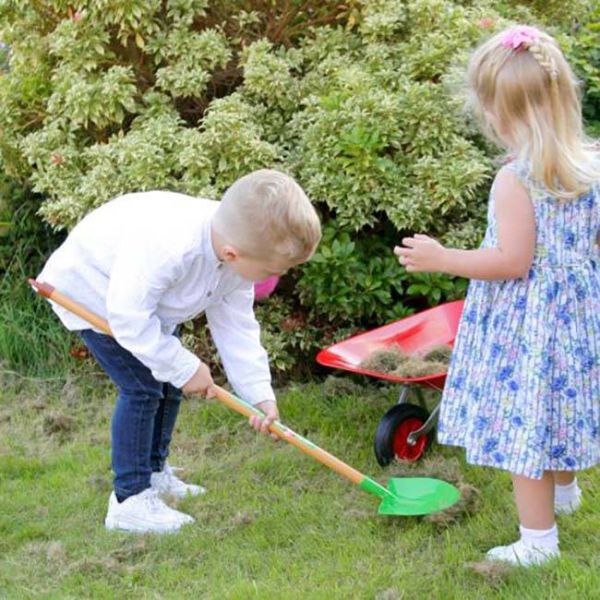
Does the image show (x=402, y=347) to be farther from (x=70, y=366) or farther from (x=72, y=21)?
(x=72, y=21)

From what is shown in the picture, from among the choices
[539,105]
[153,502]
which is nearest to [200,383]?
[153,502]

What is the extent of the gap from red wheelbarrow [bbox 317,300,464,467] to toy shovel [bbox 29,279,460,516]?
29 centimetres

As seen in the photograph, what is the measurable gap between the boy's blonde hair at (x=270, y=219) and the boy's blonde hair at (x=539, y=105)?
59cm

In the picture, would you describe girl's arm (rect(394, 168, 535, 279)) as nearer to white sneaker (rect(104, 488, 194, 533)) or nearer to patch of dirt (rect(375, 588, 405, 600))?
patch of dirt (rect(375, 588, 405, 600))

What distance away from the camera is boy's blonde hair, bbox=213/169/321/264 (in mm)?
2930

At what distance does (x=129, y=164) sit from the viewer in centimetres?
472

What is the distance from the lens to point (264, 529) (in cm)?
343

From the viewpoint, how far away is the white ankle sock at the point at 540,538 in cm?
301

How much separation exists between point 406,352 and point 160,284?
1245 mm

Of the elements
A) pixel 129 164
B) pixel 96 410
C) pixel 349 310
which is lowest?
pixel 96 410

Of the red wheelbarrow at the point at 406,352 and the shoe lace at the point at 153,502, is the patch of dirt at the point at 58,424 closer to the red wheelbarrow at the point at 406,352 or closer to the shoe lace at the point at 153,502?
the shoe lace at the point at 153,502

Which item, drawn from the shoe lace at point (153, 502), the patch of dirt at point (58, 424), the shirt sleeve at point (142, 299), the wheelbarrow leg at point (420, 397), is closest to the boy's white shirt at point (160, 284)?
the shirt sleeve at point (142, 299)

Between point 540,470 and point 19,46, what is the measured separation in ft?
11.8

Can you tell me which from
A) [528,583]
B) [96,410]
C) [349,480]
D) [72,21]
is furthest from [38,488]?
[72,21]
